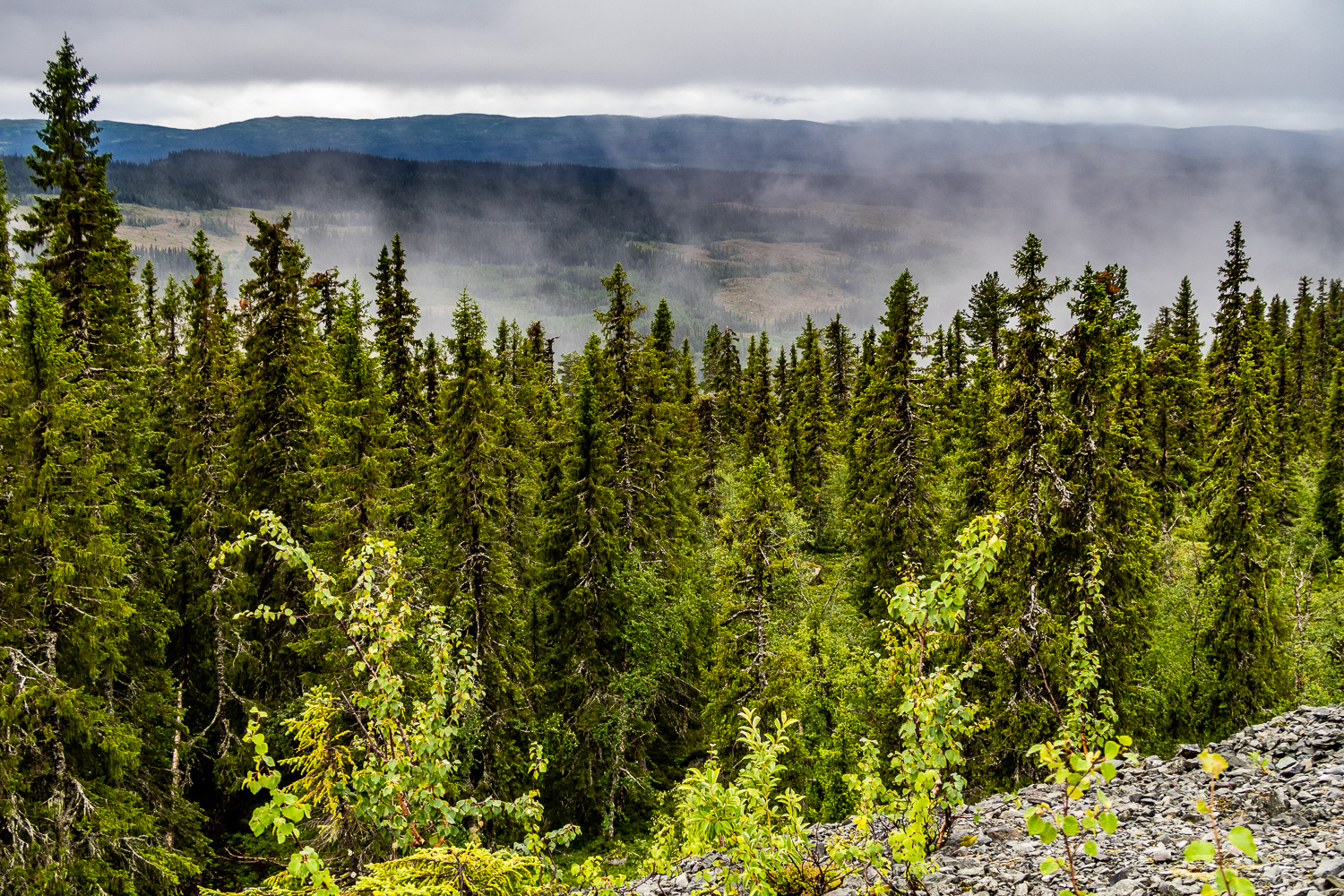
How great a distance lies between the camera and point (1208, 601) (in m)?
23.2

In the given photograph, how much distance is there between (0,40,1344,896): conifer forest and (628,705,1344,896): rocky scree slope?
1.80 m

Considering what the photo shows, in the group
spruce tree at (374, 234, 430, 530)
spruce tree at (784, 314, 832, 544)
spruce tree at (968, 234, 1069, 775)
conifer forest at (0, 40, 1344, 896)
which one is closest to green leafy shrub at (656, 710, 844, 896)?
conifer forest at (0, 40, 1344, 896)

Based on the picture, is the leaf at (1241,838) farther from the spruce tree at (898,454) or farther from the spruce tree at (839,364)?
the spruce tree at (839,364)

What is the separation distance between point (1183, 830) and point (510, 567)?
17.0 metres

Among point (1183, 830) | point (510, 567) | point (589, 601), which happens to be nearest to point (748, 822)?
point (1183, 830)

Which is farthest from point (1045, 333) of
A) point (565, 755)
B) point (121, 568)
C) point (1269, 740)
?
point (121, 568)

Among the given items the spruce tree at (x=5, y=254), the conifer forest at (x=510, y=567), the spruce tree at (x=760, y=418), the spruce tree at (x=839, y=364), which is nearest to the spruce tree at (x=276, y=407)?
the conifer forest at (x=510, y=567)

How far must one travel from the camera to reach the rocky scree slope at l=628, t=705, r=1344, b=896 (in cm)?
597

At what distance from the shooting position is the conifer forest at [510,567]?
1368 centimetres

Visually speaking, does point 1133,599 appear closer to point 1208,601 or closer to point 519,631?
point 1208,601

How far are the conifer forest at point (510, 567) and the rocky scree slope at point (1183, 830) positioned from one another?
1796 millimetres

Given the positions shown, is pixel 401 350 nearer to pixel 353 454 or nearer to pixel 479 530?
pixel 479 530

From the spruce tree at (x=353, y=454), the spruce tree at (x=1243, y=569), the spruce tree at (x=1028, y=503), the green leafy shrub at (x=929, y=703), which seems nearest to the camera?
the green leafy shrub at (x=929, y=703)

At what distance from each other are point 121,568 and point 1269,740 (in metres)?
19.1
